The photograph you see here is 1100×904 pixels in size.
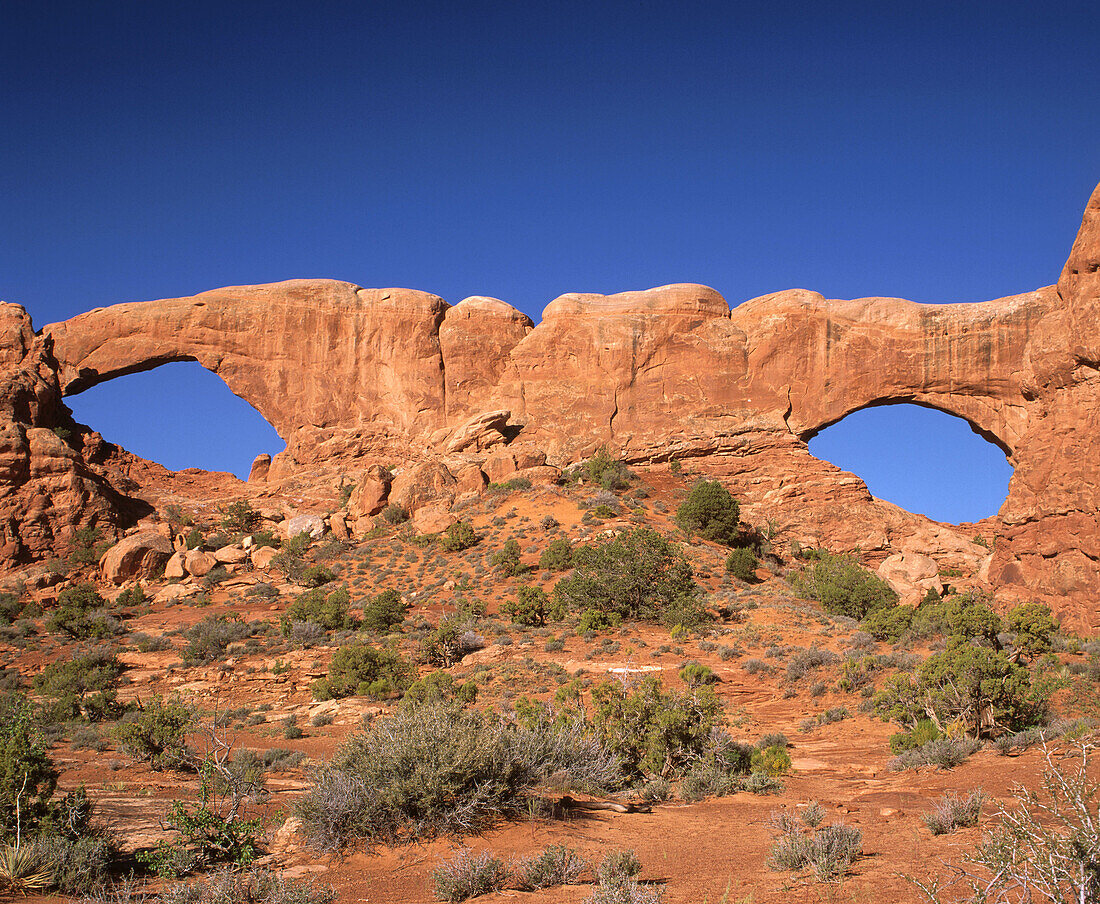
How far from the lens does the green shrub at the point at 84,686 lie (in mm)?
14758

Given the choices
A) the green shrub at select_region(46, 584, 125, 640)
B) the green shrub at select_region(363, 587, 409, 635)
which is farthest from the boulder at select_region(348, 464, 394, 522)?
the green shrub at select_region(363, 587, 409, 635)

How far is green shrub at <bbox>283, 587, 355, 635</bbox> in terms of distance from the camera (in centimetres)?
2122

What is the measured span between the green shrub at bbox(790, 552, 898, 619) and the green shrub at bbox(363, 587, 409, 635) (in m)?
12.0

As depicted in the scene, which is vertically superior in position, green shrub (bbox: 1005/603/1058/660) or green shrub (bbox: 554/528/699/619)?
green shrub (bbox: 554/528/699/619)

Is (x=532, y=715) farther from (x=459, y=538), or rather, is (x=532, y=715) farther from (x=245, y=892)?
(x=459, y=538)

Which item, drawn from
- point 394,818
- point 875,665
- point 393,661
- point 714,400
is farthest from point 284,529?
point 394,818

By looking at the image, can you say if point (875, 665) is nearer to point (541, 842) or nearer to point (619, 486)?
point (541, 842)

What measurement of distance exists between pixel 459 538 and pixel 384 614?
257 inches

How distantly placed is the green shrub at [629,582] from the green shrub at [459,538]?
17.9 feet

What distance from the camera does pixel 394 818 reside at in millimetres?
6297

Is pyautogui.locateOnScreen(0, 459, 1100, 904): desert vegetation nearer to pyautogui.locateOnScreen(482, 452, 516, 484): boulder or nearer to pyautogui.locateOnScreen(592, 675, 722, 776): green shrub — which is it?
pyautogui.locateOnScreen(592, 675, 722, 776): green shrub

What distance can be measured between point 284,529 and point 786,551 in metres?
19.6

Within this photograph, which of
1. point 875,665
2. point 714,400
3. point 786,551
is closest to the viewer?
point 875,665

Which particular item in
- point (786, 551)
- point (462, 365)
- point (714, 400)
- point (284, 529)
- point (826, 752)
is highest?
point (462, 365)
